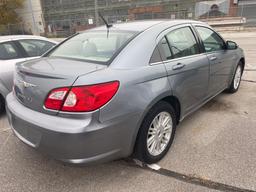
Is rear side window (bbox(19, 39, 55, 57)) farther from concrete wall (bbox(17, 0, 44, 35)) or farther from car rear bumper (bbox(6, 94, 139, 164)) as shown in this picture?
concrete wall (bbox(17, 0, 44, 35))

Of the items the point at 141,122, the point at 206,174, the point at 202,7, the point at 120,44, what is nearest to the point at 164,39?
the point at 120,44

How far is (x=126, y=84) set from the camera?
2.17m

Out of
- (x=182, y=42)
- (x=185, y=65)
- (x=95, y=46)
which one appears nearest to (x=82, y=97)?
(x=95, y=46)

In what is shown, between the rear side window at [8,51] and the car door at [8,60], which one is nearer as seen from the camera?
the car door at [8,60]

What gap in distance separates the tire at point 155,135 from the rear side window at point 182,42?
703 mm

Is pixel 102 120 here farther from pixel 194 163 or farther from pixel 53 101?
pixel 194 163

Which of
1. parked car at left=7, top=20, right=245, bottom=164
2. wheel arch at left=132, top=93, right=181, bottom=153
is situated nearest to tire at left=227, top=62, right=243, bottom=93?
parked car at left=7, top=20, right=245, bottom=164

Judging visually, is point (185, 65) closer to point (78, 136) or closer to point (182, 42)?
point (182, 42)

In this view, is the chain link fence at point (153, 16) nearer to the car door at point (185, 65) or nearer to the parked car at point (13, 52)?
the parked car at point (13, 52)

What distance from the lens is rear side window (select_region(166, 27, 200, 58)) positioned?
2885 millimetres

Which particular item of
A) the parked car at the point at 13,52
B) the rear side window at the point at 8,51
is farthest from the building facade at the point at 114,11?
the rear side window at the point at 8,51

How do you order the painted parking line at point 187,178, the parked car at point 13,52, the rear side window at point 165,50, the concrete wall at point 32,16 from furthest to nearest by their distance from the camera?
the concrete wall at point 32,16
the parked car at point 13,52
the rear side window at point 165,50
the painted parking line at point 187,178

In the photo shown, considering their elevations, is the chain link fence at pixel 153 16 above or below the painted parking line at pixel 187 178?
above

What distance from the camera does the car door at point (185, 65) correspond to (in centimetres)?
274
